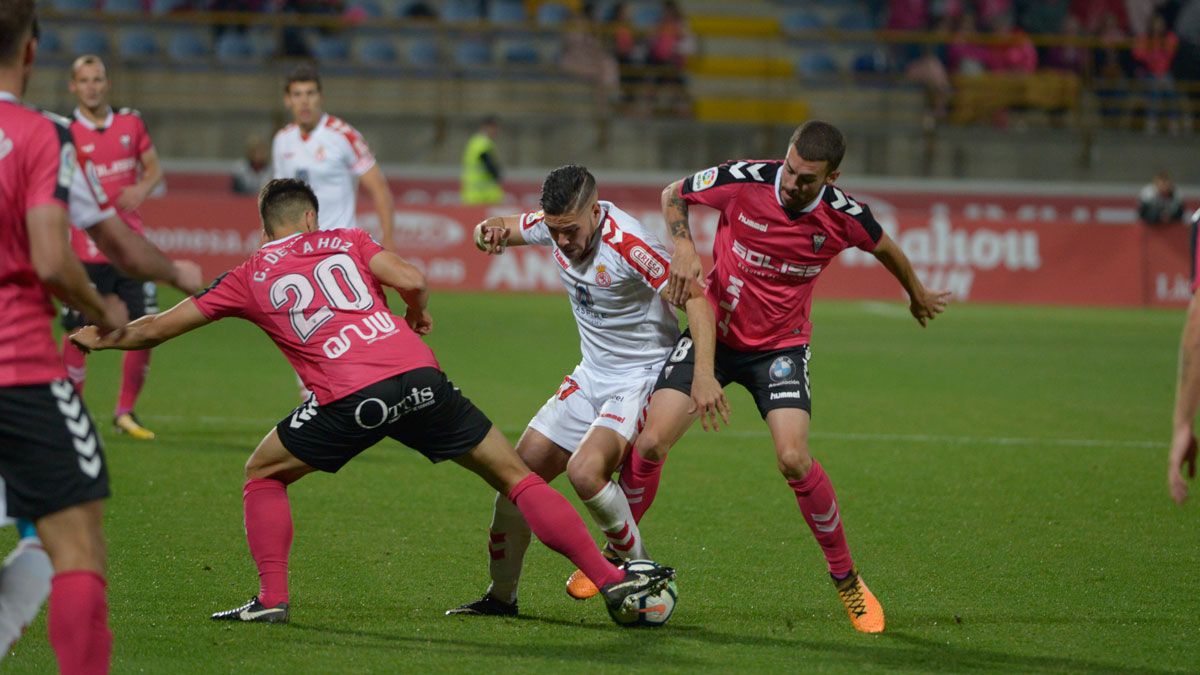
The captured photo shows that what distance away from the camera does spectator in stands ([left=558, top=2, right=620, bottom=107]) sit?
940 inches

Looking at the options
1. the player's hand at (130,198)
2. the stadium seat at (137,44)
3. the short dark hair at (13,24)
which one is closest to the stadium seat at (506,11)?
the stadium seat at (137,44)

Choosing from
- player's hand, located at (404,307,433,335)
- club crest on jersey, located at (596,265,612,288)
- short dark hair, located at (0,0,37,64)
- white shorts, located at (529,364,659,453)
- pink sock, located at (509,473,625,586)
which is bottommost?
pink sock, located at (509,473,625,586)

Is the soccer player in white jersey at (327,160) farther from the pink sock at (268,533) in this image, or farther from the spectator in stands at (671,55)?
the spectator in stands at (671,55)

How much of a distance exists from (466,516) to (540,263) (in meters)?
13.5

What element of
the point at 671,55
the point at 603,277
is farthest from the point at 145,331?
the point at 671,55

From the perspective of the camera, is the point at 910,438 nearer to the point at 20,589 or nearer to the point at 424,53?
the point at 20,589

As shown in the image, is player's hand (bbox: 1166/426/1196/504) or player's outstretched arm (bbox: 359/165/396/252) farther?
player's outstretched arm (bbox: 359/165/396/252)

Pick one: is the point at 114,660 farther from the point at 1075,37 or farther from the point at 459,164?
the point at 1075,37

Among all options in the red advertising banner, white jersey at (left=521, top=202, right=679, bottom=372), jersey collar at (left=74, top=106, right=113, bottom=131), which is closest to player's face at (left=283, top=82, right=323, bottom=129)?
jersey collar at (left=74, top=106, right=113, bottom=131)

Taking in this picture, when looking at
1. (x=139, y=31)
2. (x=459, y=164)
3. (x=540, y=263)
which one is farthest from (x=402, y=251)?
(x=139, y=31)

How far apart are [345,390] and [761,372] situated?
1675 mm

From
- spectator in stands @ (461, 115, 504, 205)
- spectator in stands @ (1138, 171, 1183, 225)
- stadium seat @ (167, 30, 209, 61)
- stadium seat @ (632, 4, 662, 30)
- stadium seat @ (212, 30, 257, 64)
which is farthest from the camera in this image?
stadium seat @ (632, 4, 662, 30)

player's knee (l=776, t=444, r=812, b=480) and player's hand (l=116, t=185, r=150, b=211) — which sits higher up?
player's hand (l=116, t=185, r=150, b=211)

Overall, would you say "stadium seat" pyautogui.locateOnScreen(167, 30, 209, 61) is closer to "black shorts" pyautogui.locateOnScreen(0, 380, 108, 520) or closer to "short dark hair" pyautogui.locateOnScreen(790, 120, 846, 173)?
"short dark hair" pyautogui.locateOnScreen(790, 120, 846, 173)
